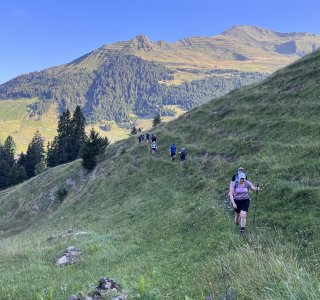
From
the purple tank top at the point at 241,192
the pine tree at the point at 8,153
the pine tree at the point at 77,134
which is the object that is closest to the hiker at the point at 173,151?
the purple tank top at the point at 241,192

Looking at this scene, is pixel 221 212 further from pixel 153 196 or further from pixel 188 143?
pixel 188 143

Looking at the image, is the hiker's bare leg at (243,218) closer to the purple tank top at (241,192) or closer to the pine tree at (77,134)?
the purple tank top at (241,192)

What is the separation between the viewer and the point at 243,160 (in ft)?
91.0

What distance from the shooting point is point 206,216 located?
20.2m

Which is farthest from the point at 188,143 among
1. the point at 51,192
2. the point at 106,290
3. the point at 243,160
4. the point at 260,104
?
the point at 106,290

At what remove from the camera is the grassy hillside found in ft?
33.4

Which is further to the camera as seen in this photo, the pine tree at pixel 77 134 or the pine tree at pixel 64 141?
the pine tree at pixel 64 141

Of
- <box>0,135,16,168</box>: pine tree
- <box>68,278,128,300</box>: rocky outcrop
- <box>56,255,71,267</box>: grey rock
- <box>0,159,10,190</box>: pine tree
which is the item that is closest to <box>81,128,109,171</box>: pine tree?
<box>56,255,71,267</box>: grey rock

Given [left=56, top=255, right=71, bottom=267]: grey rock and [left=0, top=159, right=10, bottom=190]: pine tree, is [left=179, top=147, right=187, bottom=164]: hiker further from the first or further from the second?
[left=0, top=159, right=10, bottom=190]: pine tree

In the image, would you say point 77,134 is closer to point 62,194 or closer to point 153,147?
point 62,194

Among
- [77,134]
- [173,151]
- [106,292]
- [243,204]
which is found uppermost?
[77,134]

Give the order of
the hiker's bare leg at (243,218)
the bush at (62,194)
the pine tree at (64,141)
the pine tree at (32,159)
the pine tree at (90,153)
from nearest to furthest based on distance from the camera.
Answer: the hiker's bare leg at (243,218)
the bush at (62,194)
the pine tree at (90,153)
the pine tree at (64,141)
the pine tree at (32,159)

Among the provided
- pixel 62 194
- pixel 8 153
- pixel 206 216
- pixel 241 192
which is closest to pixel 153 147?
pixel 62 194

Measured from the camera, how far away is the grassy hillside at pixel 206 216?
10.2 meters
